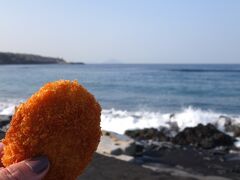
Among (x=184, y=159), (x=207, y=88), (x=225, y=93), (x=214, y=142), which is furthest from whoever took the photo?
(x=207, y=88)

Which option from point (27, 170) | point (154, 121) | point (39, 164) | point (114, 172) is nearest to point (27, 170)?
point (27, 170)

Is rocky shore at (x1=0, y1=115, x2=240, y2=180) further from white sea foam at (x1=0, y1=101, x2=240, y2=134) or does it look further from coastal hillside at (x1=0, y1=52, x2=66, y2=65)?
coastal hillside at (x1=0, y1=52, x2=66, y2=65)

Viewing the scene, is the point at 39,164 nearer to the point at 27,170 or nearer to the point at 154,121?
the point at 27,170

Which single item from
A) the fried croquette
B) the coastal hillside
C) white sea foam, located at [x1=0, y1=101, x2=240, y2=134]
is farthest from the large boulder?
the coastal hillside

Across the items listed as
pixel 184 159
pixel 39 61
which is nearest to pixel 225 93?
pixel 184 159

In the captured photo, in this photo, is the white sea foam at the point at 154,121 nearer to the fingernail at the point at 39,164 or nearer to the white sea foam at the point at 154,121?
the white sea foam at the point at 154,121

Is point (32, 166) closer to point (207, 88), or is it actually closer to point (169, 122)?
point (169, 122)

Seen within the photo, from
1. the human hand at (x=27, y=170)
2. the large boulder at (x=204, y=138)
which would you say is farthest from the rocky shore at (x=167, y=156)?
the human hand at (x=27, y=170)
